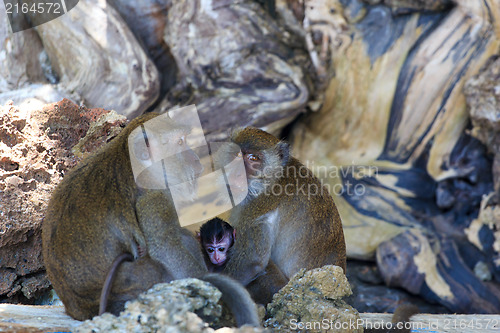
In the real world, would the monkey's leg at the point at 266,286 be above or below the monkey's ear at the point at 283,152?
below


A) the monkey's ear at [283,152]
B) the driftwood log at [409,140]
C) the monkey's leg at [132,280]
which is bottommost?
the driftwood log at [409,140]

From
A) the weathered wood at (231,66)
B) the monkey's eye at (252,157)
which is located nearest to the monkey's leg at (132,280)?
the monkey's eye at (252,157)

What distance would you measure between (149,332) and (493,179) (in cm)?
438

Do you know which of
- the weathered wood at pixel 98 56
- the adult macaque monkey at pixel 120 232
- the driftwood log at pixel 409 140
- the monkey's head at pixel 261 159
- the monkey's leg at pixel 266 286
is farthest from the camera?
the driftwood log at pixel 409 140

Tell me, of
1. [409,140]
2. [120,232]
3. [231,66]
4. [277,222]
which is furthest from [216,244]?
[409,140]

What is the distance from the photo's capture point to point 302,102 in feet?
17.7

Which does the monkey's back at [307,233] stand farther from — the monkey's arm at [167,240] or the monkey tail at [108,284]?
the monkey tail at [108,284]

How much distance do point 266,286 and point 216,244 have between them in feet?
1.32

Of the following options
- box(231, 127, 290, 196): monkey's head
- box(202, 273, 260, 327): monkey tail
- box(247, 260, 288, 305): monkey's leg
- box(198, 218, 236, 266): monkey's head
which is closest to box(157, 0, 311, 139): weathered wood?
box(231, 127, 290, 196): monkey's head

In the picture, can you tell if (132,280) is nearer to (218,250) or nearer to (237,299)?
(237,299)

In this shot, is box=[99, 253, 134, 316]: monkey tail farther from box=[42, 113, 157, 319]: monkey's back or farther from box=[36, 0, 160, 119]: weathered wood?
box=[36, 0, 160, 119]: weathered wood

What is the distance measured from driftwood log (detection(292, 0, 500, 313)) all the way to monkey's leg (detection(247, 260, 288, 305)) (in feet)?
9.46

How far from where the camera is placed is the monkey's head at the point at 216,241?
297cm

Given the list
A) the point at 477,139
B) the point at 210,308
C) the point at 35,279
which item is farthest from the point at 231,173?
the point at 477,139
